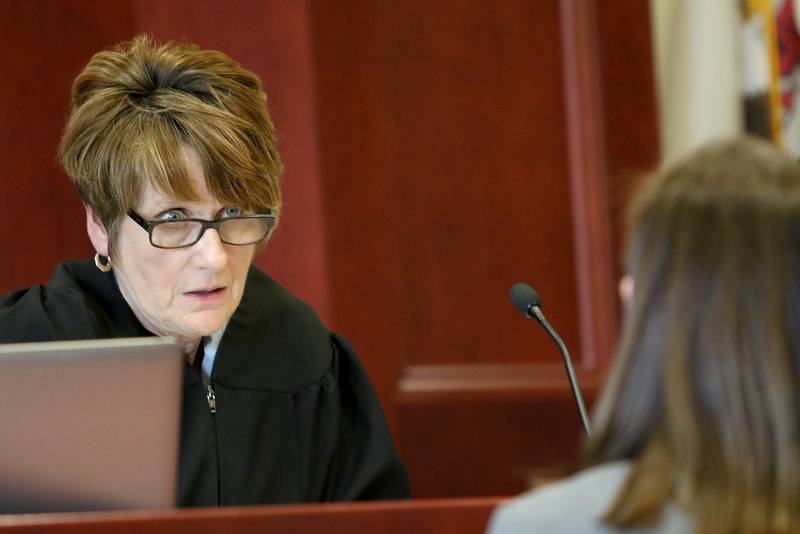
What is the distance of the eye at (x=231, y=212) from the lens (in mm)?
2479

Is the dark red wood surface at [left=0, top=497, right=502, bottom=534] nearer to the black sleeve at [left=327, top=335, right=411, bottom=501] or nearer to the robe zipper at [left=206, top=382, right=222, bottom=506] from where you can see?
the robe zipper at [left=206, top=382, right=222, bottom=506]

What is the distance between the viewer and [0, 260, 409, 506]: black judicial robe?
2404 millimetres

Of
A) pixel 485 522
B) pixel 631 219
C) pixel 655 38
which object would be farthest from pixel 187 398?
pixel 655 38

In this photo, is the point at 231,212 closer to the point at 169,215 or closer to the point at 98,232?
the point at 169,215

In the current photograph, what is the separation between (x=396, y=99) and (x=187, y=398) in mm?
1475

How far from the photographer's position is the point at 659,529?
127 centimetres

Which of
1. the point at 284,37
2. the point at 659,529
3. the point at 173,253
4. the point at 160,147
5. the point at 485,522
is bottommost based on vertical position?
the point at 485,522

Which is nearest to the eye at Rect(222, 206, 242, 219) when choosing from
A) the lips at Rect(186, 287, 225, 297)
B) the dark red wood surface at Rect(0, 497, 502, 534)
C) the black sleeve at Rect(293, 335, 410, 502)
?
the lips at Rect(186, 287, 225, 297)

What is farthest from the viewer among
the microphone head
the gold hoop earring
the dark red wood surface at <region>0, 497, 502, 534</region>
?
the gold hoop earring

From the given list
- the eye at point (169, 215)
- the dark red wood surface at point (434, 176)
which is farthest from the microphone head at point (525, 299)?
the dark red wood surface at point (434, 176)

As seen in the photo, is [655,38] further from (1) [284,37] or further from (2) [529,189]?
(1) [284,37]

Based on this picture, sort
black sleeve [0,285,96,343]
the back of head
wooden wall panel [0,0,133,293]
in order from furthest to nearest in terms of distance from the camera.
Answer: wooden wall panel [0,0,133,293], black sleeve [0,285,96,343], the back of head

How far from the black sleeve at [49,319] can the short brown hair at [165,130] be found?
15cm

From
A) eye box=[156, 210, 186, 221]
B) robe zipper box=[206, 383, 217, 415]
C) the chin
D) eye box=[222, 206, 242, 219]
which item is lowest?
robe zipper box=[206, 383, 217, 415]
